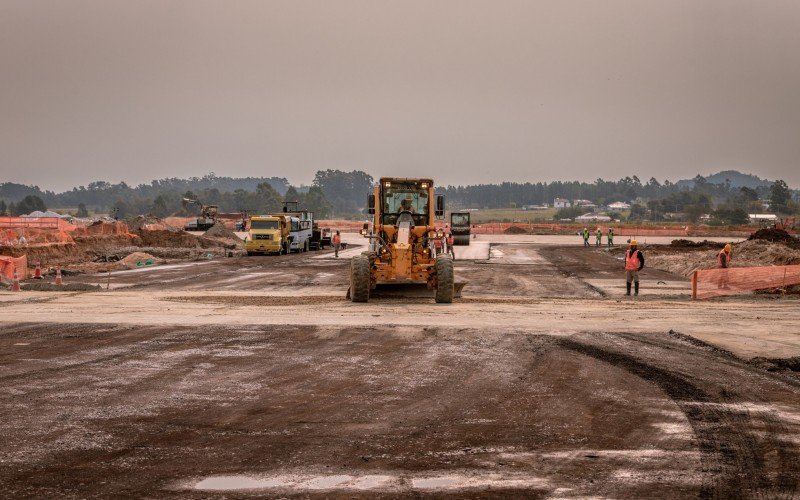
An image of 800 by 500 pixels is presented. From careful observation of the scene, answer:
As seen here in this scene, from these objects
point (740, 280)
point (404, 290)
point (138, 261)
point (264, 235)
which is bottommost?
point (138, 261)

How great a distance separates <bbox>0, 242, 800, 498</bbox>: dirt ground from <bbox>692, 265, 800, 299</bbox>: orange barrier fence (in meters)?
6.64

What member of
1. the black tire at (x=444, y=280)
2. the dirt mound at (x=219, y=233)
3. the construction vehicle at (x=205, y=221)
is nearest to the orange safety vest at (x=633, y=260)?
the black tire at (x=444, y=280)

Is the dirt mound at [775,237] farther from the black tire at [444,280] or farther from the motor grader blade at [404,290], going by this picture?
the black tire at [444,280]

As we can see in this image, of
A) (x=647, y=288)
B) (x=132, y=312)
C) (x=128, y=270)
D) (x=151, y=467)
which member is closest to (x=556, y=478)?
(x=151, y=467)

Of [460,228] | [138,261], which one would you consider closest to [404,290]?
[138,261]

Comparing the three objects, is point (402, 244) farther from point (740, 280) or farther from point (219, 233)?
point (219, 233)

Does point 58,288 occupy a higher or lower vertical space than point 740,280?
lower

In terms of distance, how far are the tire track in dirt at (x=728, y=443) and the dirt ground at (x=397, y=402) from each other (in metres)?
0.03

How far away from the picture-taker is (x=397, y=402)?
10352 mm

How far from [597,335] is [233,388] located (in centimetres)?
846

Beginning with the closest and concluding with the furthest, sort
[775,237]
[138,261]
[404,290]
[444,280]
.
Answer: [444,280], [404,290], [138,261], [775,237]

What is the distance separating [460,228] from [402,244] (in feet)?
147

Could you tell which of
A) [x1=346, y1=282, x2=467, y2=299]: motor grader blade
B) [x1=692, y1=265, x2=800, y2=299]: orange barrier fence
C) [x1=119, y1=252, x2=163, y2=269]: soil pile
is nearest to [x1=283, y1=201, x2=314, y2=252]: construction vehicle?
[x1=119, y1=252, x2=163, y2=269]: soil pile

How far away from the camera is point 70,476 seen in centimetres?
732
